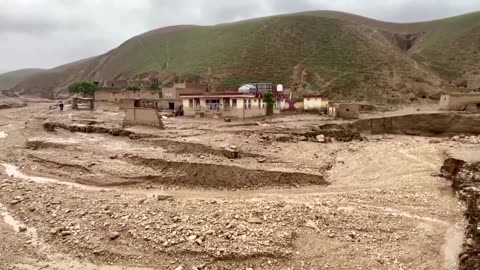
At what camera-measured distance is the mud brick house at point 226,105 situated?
34.8 m

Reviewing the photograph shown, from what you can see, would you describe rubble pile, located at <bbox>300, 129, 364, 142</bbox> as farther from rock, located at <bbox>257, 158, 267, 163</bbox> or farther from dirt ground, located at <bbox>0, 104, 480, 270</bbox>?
rock, located at <bbox>257, 158, 267, 163</bbox>

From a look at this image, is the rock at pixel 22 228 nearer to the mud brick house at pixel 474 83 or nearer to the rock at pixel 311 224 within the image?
the rock at pixel 311 224

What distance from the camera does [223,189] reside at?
17141mm

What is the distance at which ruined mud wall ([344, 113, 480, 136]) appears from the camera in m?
32.5

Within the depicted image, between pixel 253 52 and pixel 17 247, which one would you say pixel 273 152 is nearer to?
pixel 17 247

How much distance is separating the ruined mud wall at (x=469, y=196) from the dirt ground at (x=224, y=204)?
1.20 ft

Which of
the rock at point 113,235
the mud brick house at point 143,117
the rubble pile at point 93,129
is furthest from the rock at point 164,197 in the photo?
the mud brick house at point 143,117

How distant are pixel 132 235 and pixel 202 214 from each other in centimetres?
269

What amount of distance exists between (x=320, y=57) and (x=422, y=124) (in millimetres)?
34914

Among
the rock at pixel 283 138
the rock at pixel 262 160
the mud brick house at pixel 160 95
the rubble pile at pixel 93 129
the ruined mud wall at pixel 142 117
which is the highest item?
the mud brick house at pixel 160 95

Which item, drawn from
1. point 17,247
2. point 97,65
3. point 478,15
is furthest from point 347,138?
point 97,65

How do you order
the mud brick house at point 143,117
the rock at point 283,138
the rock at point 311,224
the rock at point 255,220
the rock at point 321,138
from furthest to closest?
1. the mud brick house at point 143,117
2. the rock at point 321,138
3. the rock at point 283,138
4. the rock at point 255,220
5. the rock at point 311,224

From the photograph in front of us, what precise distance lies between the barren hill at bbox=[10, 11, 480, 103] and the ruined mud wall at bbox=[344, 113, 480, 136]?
52.2 ft

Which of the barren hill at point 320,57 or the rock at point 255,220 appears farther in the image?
the barren hill at point 320,57
